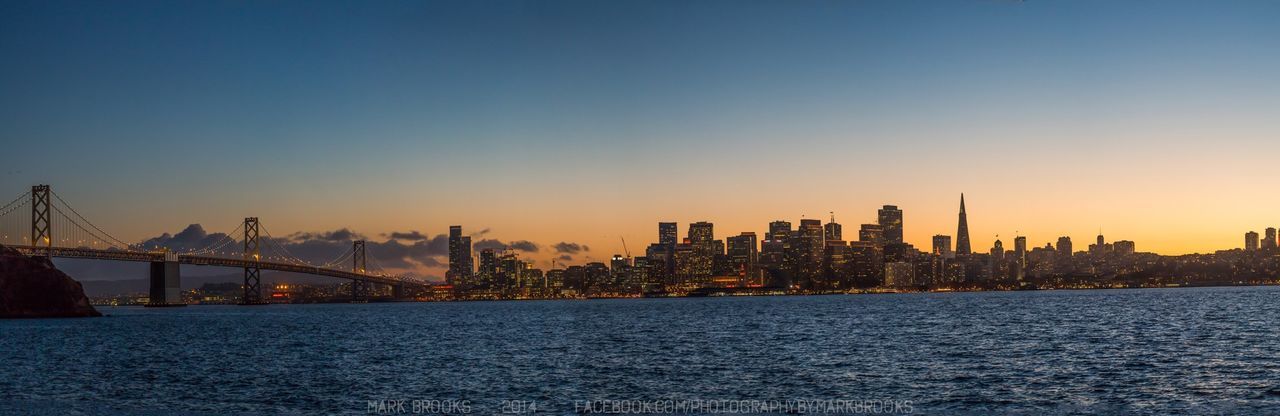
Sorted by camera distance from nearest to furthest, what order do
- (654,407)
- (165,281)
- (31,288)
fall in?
1. (654,407)
2. (31,288)
3. (165,281)

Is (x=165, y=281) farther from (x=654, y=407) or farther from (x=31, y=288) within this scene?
(x=654, y=407)

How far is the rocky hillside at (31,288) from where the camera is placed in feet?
359

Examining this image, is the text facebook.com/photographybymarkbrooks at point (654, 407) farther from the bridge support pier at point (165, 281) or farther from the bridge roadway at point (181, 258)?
the bridge support pier at point (165, 281)

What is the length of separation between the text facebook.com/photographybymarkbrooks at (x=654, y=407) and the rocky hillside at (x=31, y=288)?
3651 inches

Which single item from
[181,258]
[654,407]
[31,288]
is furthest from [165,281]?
[654,407]

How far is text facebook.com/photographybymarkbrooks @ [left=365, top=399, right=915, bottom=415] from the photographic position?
32.9 meters

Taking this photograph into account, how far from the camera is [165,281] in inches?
6280

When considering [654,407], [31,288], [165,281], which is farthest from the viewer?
[165,281]

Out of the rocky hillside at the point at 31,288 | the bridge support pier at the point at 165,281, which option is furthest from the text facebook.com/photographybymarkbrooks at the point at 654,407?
the bridge support pier at the point at 165,281

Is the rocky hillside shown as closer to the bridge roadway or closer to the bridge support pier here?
the bridge roadway

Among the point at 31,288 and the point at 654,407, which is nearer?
the point at 654,407

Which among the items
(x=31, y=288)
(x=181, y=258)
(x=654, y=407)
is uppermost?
(x=181, y=258)

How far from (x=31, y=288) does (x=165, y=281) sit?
47600 mm

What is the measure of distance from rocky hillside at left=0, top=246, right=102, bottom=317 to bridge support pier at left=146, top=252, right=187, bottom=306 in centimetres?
3703
